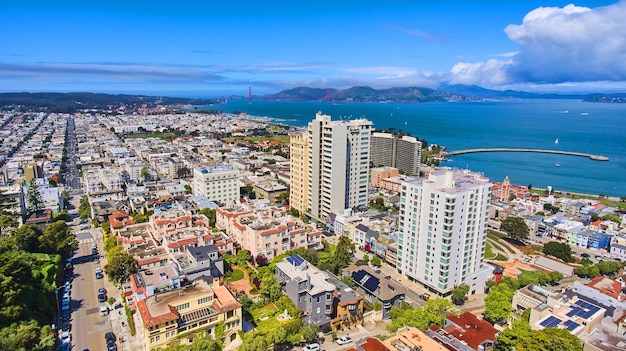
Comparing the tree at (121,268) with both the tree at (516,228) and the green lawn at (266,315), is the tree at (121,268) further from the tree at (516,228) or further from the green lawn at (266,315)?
the tree at (516,228)

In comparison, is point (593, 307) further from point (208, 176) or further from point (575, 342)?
point (208, 176)

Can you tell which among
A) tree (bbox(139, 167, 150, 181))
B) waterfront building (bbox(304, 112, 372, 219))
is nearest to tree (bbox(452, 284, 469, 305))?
waterfront building (bbox(304, 112, 372, 219))

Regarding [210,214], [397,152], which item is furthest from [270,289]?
[397,152]

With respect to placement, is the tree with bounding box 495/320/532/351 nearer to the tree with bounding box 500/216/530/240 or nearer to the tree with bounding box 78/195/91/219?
the tree with bounding box 500/216/530/240

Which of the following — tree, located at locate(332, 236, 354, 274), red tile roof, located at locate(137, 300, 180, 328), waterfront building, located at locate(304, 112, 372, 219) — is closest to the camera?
red tile roof, located at locate(137, 300, 180, 328)

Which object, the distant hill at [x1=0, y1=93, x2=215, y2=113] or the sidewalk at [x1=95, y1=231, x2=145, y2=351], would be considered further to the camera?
the distant hill at [x1=0, y1=93, x2=215, y2=113]

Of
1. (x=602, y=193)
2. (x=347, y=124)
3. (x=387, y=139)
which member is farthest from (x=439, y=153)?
(x=347, y=124)
